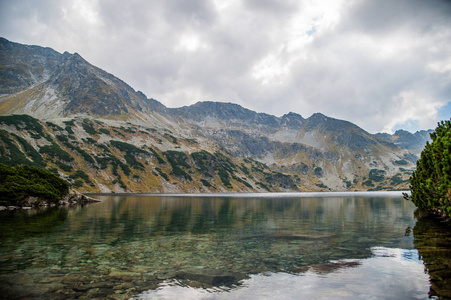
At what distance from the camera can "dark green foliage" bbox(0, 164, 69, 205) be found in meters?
56.2

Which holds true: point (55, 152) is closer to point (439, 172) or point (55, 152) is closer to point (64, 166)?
point (64, 166)

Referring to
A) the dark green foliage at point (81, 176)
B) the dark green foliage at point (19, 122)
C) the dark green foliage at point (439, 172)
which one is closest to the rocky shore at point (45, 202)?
the dark green foliage at point (439, 172)

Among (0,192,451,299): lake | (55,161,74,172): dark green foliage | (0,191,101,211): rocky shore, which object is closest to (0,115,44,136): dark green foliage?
(55,161,74,172): dark green foliage

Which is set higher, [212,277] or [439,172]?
[439,172]

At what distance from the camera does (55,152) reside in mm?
184875

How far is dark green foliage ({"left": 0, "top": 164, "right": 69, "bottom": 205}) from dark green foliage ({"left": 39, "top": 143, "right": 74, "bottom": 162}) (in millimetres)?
131888

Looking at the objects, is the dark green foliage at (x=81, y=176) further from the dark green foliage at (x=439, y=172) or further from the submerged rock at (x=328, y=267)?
the submerged rock at (x=328, y=267)

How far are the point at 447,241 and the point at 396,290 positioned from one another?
15.3 metres

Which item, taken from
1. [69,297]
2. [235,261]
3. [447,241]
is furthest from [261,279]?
[447,241]

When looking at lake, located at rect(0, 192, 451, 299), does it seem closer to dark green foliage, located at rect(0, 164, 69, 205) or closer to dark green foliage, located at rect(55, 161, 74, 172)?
dark green foliage, located at rect(0, 164, 69, 205)

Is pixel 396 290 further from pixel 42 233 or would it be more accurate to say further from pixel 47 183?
pixel 47 183

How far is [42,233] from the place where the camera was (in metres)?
27.3

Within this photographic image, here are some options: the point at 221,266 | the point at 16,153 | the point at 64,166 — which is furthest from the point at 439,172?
the point at 64,166

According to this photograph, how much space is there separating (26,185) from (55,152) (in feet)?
482
